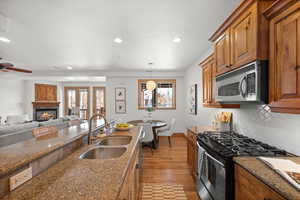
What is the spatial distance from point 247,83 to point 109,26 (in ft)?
7.05

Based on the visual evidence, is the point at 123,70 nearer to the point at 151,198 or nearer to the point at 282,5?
the point at 151,198

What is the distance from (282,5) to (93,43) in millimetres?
2981

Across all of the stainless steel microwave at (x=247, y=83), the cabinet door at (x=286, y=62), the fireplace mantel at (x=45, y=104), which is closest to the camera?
the cabinet door at (x=286, y=62)

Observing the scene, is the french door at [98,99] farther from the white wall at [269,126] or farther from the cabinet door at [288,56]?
the cabinet door at [288,56]

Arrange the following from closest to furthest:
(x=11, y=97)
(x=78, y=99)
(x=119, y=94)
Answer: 1. (x=119, y=94)
2. (x=11, y=97)
3. (x=78, y=99)

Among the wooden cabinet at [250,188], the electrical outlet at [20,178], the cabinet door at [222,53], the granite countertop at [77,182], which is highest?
the cabinet door at [222,53]

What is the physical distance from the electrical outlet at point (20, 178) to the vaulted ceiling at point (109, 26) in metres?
1.87

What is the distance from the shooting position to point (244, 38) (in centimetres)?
146

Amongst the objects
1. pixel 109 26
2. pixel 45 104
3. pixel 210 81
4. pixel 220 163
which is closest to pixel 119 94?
pixel 109 26

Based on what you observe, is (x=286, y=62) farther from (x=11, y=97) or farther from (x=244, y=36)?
(x=11, y=97)

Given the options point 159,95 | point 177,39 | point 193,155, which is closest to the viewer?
point 193,155

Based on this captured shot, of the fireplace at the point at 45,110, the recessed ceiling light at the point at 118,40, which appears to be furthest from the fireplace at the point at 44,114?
A: the recessed ceiling light at the point at 118,40

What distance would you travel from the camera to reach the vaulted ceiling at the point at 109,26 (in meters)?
1.81

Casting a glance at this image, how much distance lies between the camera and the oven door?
4.62 feet
